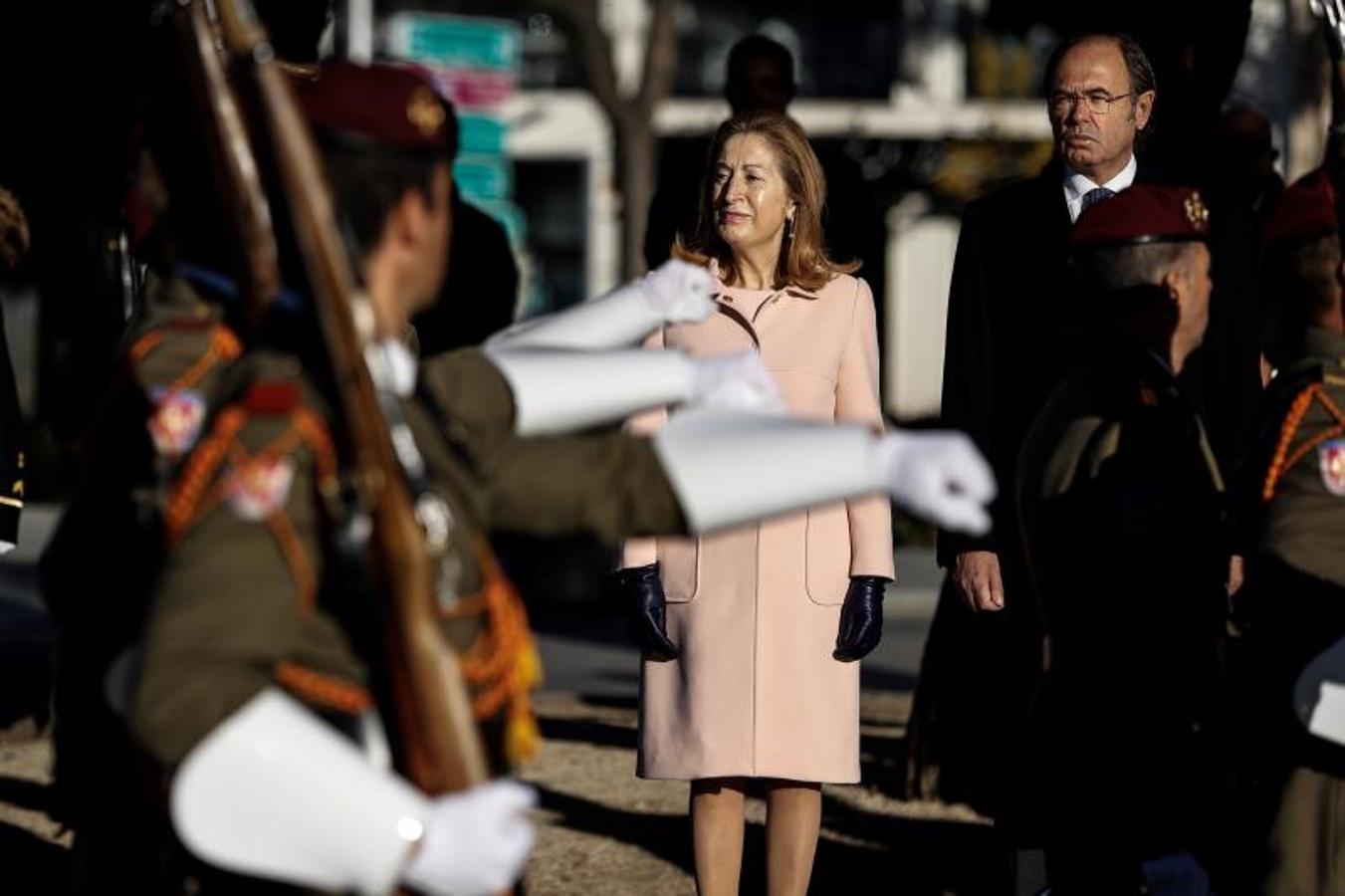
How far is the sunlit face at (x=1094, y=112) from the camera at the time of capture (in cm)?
664

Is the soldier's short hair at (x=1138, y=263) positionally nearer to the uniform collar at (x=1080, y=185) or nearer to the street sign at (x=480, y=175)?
the uniform collar at (x=1080, y=185)

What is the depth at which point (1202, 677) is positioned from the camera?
202 inches

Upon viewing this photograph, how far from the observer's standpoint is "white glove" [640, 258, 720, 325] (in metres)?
4.55

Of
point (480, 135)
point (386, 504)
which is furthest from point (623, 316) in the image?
point (480, 135)

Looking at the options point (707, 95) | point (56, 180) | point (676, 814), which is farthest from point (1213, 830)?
point (707, 95)

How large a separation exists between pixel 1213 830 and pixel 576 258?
33.4 m

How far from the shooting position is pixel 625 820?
8703 millimetres

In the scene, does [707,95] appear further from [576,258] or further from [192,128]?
[192,128]

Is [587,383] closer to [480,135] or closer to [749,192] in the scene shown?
[749,192]

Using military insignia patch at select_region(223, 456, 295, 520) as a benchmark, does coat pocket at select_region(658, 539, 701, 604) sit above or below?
below

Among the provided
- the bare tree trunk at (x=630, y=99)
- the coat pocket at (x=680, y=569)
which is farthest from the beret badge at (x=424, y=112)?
the bare tree trunk at (x=630, y=99)

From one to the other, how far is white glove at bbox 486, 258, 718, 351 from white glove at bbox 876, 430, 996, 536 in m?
0.76

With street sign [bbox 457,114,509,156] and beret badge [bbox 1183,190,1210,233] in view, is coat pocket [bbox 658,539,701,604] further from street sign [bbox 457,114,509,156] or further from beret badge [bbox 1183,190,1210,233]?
street sign [bbox 457,114,509,156]

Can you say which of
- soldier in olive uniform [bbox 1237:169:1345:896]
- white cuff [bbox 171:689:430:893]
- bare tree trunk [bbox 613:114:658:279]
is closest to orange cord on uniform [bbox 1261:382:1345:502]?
soldier in olive uniform [bbox 1237:169:1345:896]
